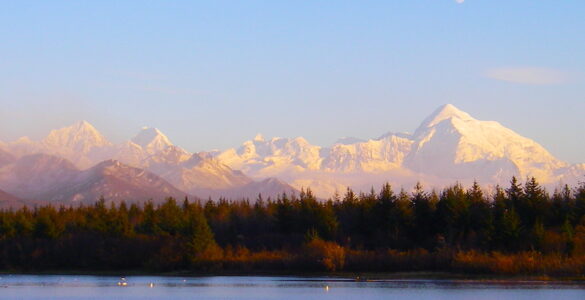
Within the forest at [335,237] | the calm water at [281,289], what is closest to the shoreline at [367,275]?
the forest at [335,237]

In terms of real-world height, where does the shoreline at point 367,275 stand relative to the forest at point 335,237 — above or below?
below

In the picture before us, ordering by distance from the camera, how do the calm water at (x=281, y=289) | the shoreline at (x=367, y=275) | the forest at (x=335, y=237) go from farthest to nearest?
the forest at (x=335, y=237), the shoreline at (x=367, y=275), the calm water at (x=281, y=289)

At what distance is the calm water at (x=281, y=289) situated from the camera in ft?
256

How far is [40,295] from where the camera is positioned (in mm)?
80562

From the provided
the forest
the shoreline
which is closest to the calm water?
the shoreline

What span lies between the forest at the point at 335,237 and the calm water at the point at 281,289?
21.2 feet

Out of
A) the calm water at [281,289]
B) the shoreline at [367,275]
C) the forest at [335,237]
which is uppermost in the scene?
the forest at [335,237]

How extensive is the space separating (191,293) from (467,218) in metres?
37.9

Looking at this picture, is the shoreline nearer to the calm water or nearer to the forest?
the forest

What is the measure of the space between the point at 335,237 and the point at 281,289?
3371 cm

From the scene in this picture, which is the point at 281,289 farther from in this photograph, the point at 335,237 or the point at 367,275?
the point at 335,237

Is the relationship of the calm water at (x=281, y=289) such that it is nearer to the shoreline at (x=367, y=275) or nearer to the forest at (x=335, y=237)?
the shoreline at (x=367, y=275)

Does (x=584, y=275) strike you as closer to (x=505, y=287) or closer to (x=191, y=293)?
(x=505, y=287)

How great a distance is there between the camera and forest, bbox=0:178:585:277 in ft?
335
